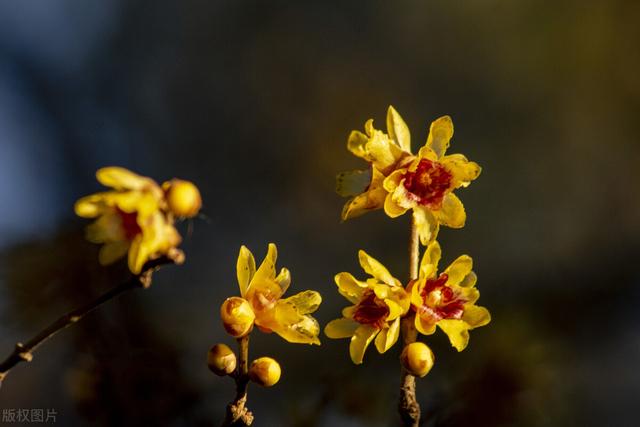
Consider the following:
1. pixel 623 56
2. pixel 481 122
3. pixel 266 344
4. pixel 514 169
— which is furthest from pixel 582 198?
pixel 266 344

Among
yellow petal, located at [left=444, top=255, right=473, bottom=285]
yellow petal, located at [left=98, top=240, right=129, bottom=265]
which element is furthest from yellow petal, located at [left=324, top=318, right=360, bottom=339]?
yellow petal, located at [left=98, top=240, right=129, bottom=265]

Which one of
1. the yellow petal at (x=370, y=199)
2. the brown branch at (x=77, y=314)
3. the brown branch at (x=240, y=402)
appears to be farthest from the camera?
the yellow petal at (x=370, y=199)

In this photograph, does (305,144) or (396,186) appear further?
(305,144)

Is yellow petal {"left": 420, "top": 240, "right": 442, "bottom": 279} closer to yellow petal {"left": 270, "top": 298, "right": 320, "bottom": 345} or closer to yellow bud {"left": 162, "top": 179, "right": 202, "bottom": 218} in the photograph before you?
yellow petal {"left": 270, "top": 298, "right": 320, "bottom": 345}

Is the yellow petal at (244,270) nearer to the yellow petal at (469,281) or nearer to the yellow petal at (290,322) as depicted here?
the yellow petal at (290,322)

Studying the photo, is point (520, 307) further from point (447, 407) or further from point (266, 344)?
point (447, 407)

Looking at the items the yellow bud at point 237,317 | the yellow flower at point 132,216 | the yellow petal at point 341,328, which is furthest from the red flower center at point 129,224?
the yellow petal at point 341,328
